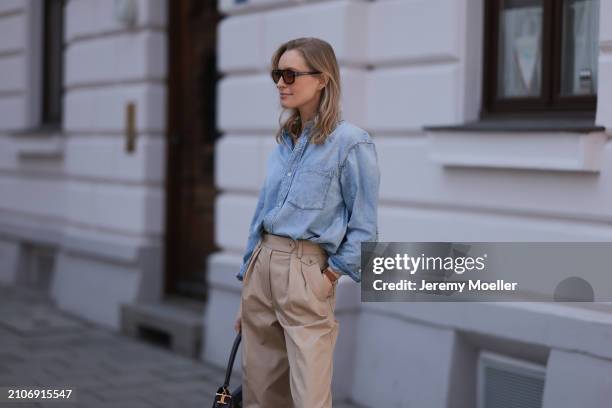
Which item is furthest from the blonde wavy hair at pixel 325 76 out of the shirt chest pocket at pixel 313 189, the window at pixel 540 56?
the window at pixel 540 56

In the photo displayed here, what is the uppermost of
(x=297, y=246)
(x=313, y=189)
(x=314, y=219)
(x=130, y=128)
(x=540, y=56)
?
(x=540, y=56)

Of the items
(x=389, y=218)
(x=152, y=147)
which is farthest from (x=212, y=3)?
(x=389, y=218)

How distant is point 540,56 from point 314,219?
6.70ft

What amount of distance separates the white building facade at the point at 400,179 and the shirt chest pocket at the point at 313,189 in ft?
4.70

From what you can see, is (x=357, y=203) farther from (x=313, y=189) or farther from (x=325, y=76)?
(x=325, y=76)

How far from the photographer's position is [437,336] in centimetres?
517

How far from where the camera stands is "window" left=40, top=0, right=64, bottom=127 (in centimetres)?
954

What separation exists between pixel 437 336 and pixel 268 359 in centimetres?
168

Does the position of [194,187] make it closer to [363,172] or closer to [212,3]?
[212,3]

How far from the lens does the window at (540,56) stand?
4746mm

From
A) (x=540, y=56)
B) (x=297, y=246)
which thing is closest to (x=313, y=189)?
(x=297, y=246)

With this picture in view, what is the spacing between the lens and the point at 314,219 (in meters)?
3.54

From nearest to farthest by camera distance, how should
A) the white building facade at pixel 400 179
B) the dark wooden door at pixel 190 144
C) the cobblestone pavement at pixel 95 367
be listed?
1. the white building facade at pixel 400 179
2. the cobblestone pavement at pixel 95 367
3. the dark wooden door at pixel 190 144

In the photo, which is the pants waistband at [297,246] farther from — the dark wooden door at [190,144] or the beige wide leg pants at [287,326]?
the dark wooden door at [190,144]
